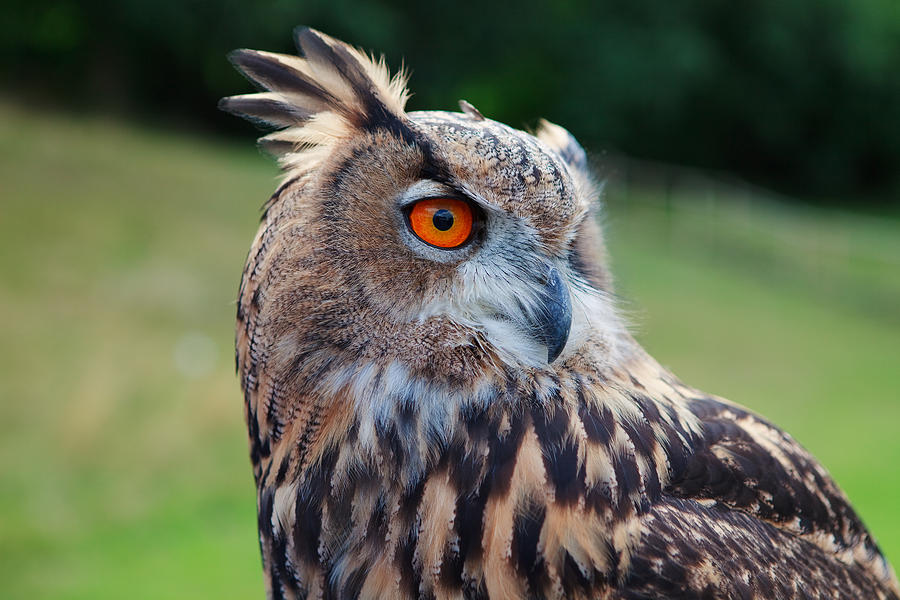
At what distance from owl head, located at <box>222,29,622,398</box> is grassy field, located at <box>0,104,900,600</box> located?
0.33 m

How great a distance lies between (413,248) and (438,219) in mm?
70

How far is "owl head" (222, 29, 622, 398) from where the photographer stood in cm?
158

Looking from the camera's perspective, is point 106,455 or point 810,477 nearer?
point 810,477

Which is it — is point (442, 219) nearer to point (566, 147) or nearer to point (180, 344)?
point (566, 147)

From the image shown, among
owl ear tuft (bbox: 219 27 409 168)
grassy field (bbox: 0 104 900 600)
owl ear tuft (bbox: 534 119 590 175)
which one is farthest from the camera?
grassy field (bbox: 0 104 900 600)

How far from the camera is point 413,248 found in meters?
1.58

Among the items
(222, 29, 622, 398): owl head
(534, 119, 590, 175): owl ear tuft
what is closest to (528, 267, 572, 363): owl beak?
(222, 29, 622, 398): owl head

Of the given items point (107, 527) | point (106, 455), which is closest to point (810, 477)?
point (107, 527)

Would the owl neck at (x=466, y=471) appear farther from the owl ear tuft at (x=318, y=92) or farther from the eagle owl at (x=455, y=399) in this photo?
the owl ear tuft at (x=318, y=92)

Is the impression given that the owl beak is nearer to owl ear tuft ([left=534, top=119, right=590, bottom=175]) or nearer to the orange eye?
the orange eye

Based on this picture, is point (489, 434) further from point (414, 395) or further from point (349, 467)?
point (349, 467)

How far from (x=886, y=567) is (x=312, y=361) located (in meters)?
1.43

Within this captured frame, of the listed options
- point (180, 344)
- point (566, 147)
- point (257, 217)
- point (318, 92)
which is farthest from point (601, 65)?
point (318, 92)

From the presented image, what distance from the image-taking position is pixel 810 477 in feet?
6.17
